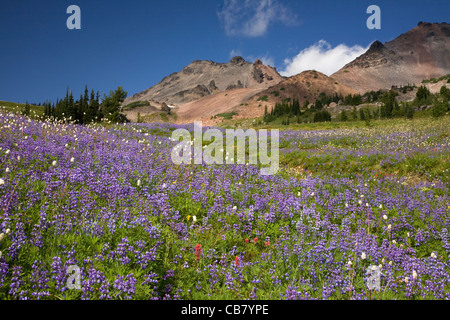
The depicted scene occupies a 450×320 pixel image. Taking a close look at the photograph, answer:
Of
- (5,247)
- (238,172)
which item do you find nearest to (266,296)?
(5,247)

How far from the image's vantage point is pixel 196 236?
519 cm

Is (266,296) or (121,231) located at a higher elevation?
(121,231)

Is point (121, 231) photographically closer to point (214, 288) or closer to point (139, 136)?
point (214, 288)

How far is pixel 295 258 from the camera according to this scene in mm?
4680

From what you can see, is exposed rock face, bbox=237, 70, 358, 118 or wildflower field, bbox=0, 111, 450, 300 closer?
wildflower field, bbox=0, 111, 450, 300

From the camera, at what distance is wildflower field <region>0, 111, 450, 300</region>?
11.5 feet

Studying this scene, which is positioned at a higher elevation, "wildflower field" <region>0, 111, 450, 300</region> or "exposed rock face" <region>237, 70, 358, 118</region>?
"exposed rock face" <region>237, 70, 358, 118</region>

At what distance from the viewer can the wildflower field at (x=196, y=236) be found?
138 inches

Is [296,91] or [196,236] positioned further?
[296,91]

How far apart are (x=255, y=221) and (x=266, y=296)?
8.53ft

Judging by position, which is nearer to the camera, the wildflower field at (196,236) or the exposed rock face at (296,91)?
the wildflower field at (196,236)

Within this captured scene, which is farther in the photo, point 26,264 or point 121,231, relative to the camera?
point 121,231

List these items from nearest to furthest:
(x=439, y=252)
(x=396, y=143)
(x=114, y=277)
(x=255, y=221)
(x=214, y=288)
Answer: (x=114, y=277), (x=214, y=288), (x=439, y=252), (x=255, y=221), (x=396, y=143)

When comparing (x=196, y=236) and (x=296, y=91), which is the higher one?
(x=296, y=91)
